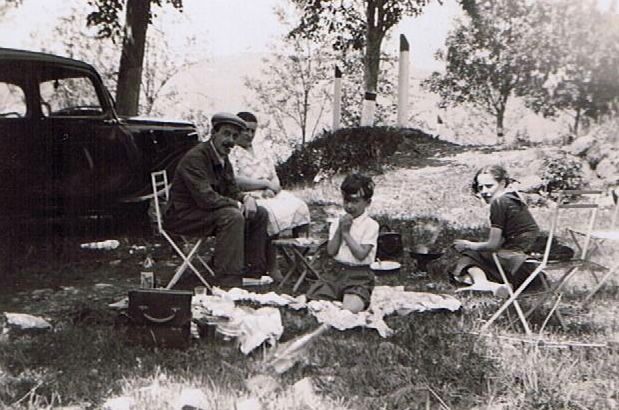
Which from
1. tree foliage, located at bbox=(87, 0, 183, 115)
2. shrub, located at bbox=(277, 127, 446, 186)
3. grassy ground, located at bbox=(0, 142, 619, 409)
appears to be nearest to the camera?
grassy ground, located at bbox=(0, 142, 619, 409)

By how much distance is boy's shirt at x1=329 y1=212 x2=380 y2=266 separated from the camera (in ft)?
13.5

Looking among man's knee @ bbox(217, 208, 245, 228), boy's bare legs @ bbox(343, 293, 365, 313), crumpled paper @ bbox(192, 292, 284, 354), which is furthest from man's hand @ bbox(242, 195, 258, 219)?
boy's bare legs @ bbox(343, 293, 365, 313)

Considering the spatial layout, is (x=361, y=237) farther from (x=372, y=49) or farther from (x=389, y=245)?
(x=372, y=49)

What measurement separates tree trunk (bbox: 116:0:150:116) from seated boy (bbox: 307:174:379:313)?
12.4 ft

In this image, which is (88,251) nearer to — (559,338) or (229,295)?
(229,295)

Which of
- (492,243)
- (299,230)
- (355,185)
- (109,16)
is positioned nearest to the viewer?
(355,185)

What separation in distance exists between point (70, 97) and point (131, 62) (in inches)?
70.3

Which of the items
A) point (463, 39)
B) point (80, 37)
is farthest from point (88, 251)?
point (463, 39)

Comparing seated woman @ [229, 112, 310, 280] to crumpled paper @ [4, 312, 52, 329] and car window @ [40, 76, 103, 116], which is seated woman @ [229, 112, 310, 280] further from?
crumpled paper @ [4, 312, 52, 329]

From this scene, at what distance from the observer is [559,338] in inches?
146

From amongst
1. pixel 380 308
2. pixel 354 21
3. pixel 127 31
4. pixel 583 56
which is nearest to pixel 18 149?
pixel 127 31

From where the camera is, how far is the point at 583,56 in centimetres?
559

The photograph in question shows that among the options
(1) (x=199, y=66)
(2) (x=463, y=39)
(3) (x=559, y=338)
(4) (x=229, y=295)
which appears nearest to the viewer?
(3) (x=559, y=338)

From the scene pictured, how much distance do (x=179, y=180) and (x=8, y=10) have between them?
231 cm
